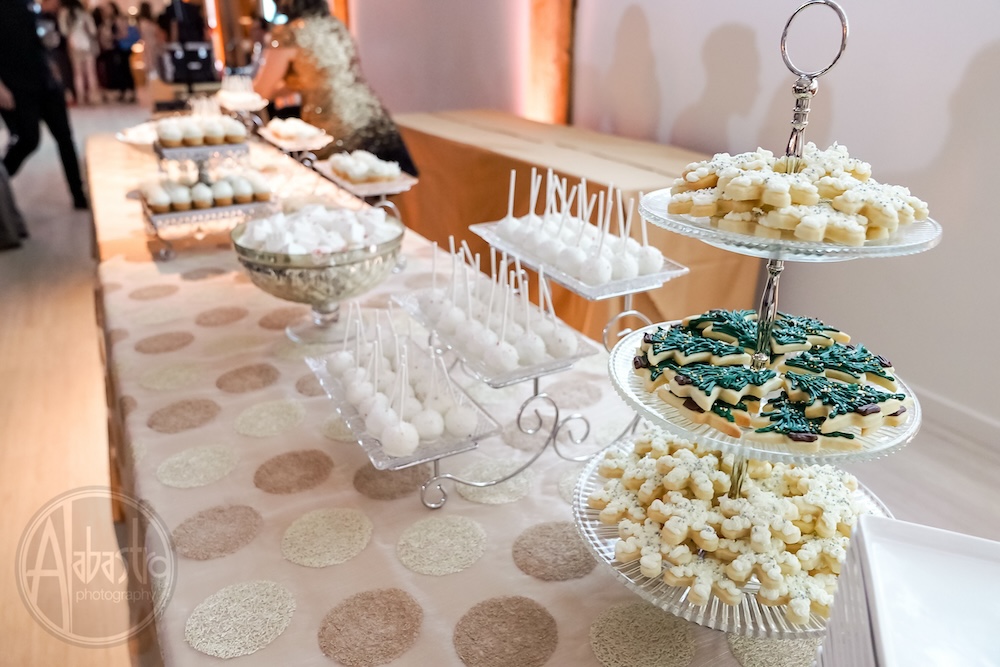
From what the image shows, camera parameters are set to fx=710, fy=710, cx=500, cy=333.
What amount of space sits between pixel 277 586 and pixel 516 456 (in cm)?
38

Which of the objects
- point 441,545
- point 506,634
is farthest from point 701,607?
point 441,545

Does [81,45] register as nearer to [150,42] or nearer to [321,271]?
[150,42]

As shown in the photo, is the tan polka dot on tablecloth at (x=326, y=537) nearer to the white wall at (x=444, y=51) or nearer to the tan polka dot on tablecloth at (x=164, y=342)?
the tan polka dot on tablecloth at (x=164, y=342)

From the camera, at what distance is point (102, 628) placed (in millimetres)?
1500

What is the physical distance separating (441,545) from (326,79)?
7.46ft

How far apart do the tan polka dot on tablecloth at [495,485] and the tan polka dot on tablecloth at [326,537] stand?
0.47 feet

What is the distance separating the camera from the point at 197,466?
99 centimetres

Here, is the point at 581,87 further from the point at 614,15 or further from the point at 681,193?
the point at 681,193

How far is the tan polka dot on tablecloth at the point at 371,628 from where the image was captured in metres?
0.70

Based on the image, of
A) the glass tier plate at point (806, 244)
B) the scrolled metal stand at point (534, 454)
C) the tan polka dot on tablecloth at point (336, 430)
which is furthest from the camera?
the tan polka dot on tablecloth at point (336, 430)

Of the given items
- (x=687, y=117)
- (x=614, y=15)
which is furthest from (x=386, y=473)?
(x=614, y=15)

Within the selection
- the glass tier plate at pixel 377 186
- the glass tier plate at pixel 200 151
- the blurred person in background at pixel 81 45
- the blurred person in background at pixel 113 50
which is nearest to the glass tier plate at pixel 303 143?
the glass tier plate at pixel 200 151

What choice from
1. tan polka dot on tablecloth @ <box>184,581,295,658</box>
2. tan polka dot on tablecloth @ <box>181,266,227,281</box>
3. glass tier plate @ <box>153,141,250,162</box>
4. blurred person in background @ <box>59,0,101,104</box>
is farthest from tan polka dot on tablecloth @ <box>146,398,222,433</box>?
blurred person in background @ <box>59,0,101,104</box>

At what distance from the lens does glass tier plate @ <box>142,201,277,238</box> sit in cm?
186
